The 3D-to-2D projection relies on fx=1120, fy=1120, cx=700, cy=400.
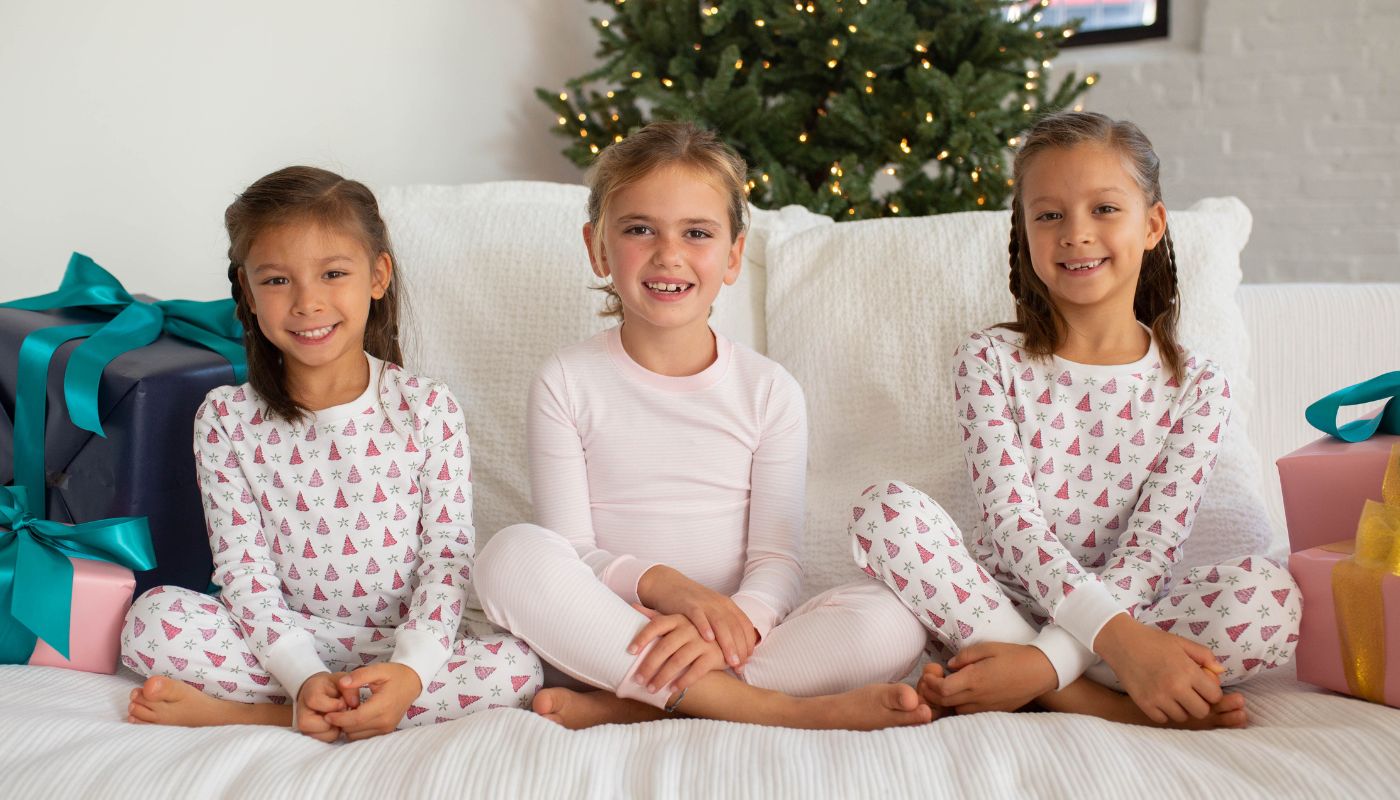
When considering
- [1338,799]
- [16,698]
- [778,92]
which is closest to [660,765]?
[1338,799]

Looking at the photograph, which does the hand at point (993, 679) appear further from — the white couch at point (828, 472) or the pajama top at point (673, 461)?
the pajama top at point (673, 461)

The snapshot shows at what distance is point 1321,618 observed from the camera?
108cm

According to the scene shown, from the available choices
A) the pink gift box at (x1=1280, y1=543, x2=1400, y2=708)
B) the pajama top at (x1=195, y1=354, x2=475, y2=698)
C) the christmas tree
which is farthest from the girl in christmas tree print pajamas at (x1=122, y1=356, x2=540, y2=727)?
the christmas tree

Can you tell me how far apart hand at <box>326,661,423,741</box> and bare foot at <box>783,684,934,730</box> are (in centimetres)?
38

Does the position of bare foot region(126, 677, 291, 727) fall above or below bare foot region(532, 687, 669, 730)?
above

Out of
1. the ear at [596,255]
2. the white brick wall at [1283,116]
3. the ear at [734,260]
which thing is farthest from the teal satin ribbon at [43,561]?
the white brick wall at [1283,116]

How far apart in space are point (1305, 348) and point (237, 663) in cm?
158

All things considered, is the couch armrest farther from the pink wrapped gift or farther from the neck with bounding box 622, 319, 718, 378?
the neck with bounding box 622, 319, 718, 378

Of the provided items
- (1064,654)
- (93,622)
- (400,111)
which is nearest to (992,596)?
(1064,654)

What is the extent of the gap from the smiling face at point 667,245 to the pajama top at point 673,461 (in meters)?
0.10

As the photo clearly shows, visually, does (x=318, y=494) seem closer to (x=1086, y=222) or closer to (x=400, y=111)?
(x=1086, y=222)

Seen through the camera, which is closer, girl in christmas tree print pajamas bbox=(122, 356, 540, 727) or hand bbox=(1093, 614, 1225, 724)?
hand bbox=(1093, 614, 1225, 724)

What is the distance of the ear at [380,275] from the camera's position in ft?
4.57

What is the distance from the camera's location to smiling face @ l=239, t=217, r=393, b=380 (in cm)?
127
